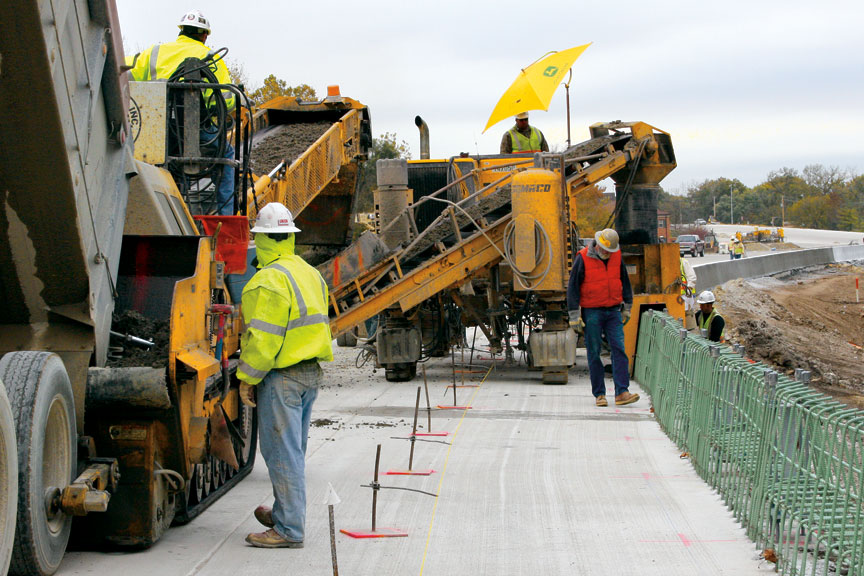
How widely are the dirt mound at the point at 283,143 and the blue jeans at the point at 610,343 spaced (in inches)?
148

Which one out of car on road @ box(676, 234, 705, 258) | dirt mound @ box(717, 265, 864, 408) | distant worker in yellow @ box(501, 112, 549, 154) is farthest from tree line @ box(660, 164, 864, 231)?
distant worker in yellow @ box(501, 112, 549, 154)

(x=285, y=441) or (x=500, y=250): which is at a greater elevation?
(x=500, y=250)

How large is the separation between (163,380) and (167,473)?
643 millimetres

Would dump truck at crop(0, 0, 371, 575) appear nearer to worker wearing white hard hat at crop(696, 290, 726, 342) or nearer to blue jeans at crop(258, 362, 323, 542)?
blue jeans at crop(258, 362, 323, 542)

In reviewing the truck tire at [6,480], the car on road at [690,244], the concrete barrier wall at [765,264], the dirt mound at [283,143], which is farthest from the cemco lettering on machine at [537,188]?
the car on road at [690,244]

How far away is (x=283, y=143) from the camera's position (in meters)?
12.6

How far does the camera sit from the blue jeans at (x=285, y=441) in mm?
6164

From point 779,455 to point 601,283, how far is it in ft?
20.9

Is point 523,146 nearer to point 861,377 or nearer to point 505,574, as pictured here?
point 861,377

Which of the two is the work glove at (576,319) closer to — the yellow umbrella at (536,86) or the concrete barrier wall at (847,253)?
the yellow umbrella at (536,86)

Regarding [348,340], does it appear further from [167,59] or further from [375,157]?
[375,157]

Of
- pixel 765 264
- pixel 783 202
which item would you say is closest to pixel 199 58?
pixel 765 264

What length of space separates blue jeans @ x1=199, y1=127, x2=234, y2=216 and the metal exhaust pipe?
8210 millimetres

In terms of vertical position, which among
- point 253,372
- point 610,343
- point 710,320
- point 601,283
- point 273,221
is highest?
point 273,221
